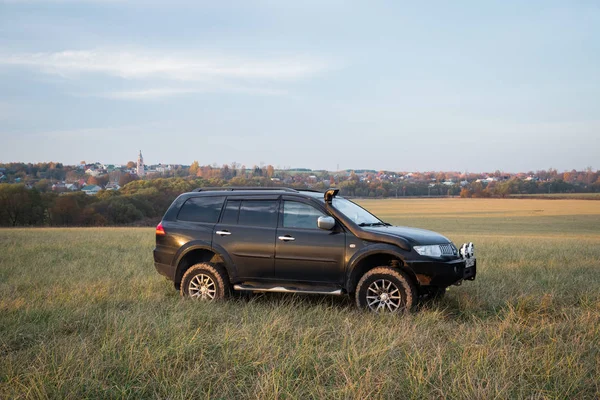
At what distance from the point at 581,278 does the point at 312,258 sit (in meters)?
5.32

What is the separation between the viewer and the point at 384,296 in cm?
715

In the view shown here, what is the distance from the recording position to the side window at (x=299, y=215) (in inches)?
306

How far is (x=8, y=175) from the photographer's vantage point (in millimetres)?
74500

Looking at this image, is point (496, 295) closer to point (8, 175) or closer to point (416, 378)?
point (416, 378)

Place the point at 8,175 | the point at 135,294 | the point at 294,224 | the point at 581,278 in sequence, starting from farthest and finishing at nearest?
the point at 8,175 < the point at 581,278 < the point at 135,294 < the point at 294,224

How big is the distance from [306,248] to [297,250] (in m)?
0.14

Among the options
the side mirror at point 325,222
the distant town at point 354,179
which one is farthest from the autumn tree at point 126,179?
the side mirror at point 325,222

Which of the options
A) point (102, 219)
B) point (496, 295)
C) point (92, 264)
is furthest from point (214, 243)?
point (102, 219)

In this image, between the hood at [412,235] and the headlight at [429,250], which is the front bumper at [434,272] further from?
the hood at [412,235]

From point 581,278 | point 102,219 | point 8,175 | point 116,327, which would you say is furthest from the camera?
point 8,175

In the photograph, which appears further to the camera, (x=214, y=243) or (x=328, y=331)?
(x=214, y=243)

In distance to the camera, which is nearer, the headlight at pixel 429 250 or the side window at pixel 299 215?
the headlight at pixel 429 250

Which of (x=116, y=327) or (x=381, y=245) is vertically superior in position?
(x=381, y=245)

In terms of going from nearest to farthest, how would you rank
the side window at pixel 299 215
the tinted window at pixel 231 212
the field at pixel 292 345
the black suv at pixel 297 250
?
the field at pixel 292 345 → the black suv at pixel 297 250 → the side window at pixel 299 215 → the tinted window at pixel 231 212
